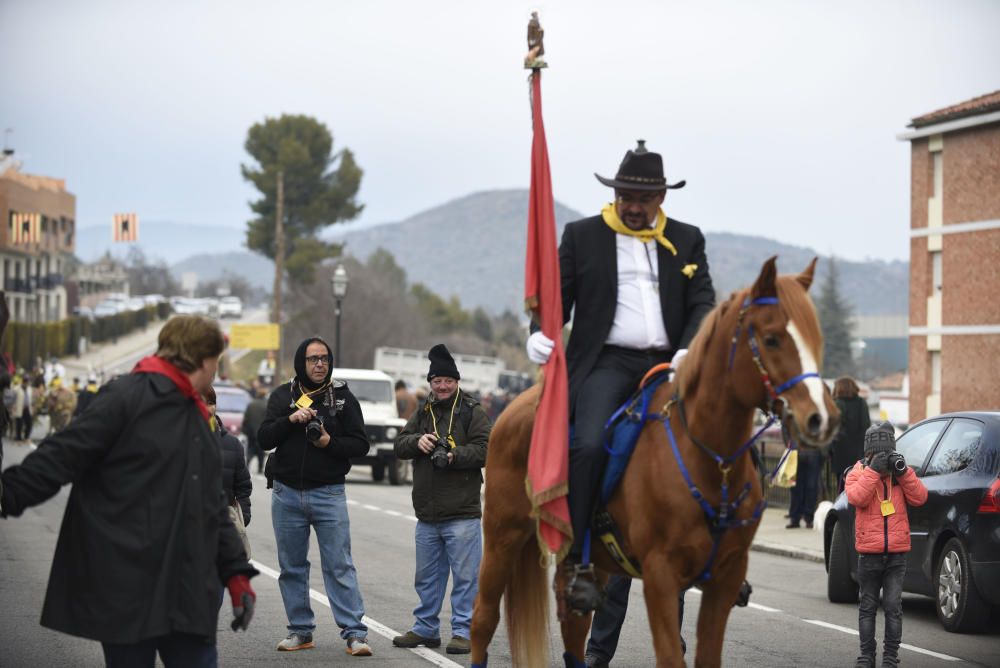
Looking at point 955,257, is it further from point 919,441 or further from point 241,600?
point 241,600

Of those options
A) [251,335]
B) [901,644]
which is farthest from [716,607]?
[251,335]

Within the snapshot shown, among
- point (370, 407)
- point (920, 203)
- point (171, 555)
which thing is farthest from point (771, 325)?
A: point (920, 203)

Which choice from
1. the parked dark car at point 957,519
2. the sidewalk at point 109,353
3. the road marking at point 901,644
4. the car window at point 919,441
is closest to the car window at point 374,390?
the parked dark car at point 957,519

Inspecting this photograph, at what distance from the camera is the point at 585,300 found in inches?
301

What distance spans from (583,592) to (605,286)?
1.58m

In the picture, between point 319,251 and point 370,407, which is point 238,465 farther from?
point 319,251

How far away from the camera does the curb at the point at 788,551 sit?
61.3ft

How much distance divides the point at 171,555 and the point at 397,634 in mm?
5866

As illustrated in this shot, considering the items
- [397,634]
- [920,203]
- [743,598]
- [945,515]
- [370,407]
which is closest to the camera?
[743,598]

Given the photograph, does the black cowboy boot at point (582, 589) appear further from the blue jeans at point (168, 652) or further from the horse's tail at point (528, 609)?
the blue jeans at point (168, 652)

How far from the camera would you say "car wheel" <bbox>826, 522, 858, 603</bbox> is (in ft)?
45.0

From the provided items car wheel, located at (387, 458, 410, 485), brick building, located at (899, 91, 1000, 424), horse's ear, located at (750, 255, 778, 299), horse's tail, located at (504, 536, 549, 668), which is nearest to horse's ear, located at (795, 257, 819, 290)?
horse's ear, located at (750, 255, 778, 299)

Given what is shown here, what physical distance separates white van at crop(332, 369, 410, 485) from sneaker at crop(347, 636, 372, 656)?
20.0m

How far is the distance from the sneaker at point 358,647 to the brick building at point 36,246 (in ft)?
284
